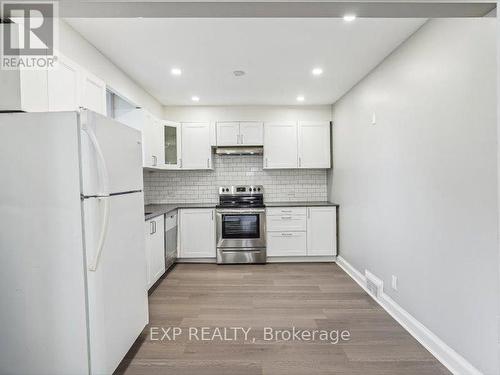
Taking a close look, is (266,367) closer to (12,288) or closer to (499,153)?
(12,288)

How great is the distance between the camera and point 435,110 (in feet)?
7.02

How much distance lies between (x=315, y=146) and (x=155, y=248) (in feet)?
9.45

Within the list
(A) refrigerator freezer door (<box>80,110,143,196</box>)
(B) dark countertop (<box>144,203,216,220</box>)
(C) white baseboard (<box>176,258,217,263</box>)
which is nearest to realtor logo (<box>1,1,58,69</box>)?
(A) refrigerator freezer door (<box>80,110,143,196</box>)

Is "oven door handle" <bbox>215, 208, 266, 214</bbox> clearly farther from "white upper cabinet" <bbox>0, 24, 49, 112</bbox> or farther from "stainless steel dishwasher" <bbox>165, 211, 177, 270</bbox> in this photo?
"white upper cabinet" <bbox>0, 24, 49, 112</bbox>

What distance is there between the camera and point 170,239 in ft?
13.5

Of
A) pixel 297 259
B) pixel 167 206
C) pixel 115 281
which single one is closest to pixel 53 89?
pixel 115 281

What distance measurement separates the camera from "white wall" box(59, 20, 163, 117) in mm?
2256

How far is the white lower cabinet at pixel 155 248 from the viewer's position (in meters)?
3.27

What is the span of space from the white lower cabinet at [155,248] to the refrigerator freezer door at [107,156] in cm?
114

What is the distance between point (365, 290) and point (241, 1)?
10.3ft

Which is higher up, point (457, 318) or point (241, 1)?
point (241, 1)

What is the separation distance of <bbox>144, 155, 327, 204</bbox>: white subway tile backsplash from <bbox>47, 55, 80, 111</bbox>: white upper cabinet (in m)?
2.72

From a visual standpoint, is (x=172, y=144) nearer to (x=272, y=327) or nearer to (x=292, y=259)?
(x=292, y=259)

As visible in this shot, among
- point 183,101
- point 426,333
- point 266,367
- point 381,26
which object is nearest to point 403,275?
point 426,333
